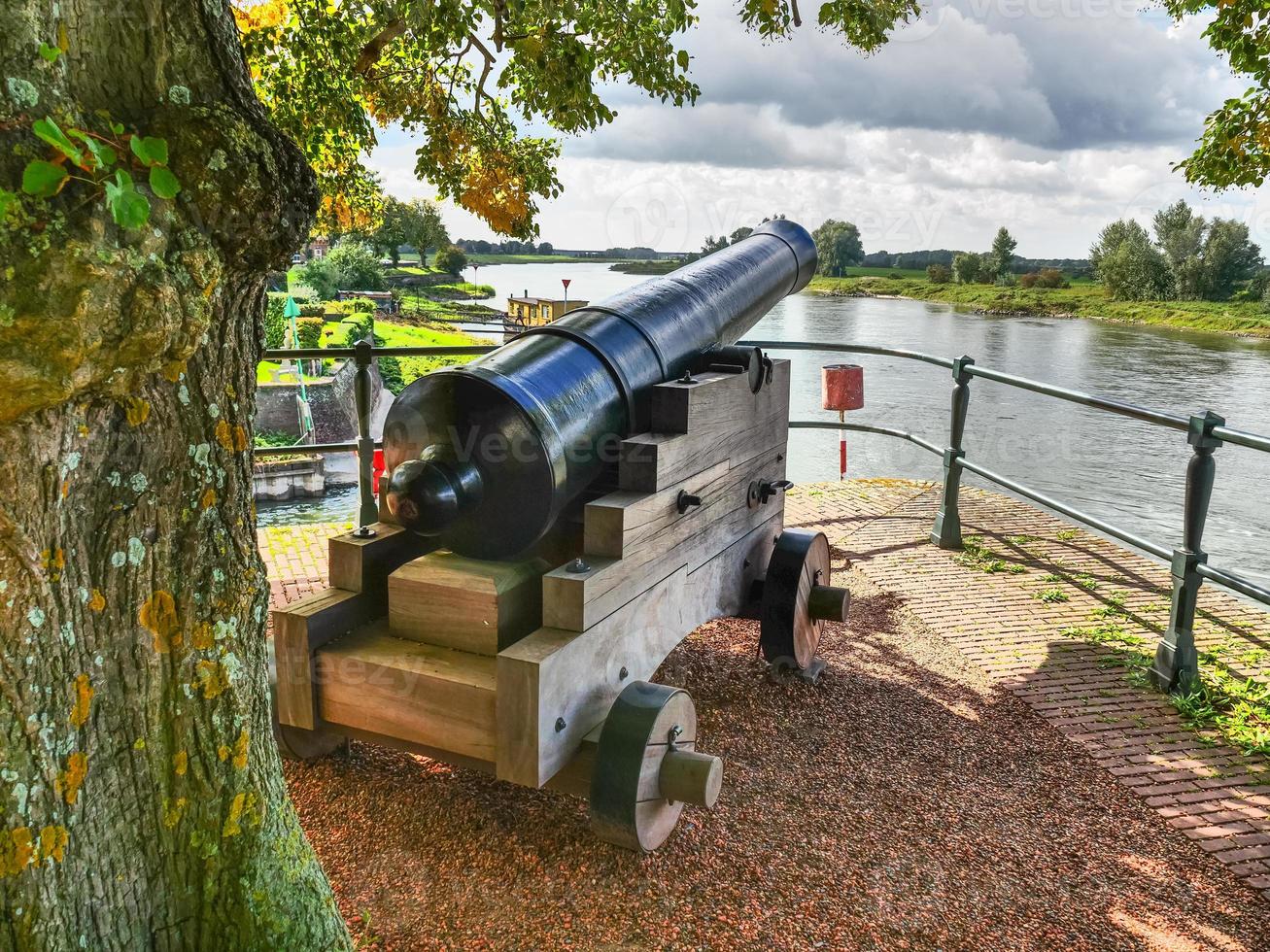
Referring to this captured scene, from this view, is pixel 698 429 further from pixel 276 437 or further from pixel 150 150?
pixel 276 437

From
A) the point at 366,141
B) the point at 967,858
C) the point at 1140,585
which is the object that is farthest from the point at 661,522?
the point at 366,141

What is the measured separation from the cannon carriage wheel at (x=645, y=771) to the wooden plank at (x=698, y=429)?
0.65m

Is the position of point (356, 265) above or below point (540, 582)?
above

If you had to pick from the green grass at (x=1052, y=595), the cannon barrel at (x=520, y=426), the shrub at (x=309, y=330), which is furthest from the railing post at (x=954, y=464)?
the shrub at (x=309, y=330)

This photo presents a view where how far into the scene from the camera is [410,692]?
8.27ft

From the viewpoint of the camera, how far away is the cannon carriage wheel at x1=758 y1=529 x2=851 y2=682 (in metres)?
3.56

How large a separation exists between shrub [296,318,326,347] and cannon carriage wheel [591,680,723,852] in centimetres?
3111

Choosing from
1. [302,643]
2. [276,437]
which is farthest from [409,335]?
[302,643]

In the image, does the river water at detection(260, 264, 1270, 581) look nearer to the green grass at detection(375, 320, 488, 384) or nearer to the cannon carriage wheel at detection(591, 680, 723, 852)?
the green grass at detection(375, 320, 488, 384)

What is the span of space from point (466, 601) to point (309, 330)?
31584 mm

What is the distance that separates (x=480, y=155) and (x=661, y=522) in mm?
4462

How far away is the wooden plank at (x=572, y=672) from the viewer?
2314mm

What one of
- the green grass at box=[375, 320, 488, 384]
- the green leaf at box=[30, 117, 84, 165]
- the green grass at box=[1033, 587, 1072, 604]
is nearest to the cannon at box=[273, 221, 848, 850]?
the green leaf at box=[30, 117, 84, 165]

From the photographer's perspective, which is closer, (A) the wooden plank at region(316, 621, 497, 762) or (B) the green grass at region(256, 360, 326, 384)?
(A) the wooden plank at region(316, 621, 497, 762)
